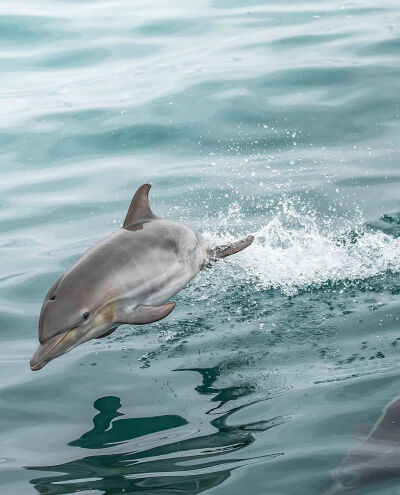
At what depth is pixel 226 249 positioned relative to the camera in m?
6.00

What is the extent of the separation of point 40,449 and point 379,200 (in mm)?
4895

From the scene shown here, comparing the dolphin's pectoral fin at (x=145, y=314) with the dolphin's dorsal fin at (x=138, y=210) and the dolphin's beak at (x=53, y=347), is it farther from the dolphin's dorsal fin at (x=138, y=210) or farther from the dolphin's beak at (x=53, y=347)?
the dolphin's dorsal fin at (x=138, y=210)

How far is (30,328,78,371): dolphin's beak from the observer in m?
4.40

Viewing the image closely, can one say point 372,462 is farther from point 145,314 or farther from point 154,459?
point 145,314

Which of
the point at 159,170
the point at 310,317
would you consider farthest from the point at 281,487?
the point at 159,170

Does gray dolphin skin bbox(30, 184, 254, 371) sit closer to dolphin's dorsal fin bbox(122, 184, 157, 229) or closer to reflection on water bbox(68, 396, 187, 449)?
dolphin's dorsal fin bbox(122, 184, 157, 229)

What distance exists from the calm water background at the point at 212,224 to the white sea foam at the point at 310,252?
0.08 feet

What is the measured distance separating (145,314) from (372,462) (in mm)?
1319

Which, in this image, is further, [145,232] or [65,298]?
[145,232]

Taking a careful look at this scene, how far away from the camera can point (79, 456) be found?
4824 millimetres

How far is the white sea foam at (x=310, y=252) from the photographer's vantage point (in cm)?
713

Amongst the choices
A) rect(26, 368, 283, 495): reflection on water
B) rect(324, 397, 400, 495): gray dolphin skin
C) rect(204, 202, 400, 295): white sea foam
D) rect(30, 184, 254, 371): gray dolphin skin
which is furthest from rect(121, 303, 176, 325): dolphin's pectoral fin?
rect(204, 202, 400, 295): white sea foam

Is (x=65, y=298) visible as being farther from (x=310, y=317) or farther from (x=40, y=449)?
(x=310, y=317)

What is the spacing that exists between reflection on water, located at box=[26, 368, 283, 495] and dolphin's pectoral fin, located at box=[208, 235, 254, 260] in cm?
111
